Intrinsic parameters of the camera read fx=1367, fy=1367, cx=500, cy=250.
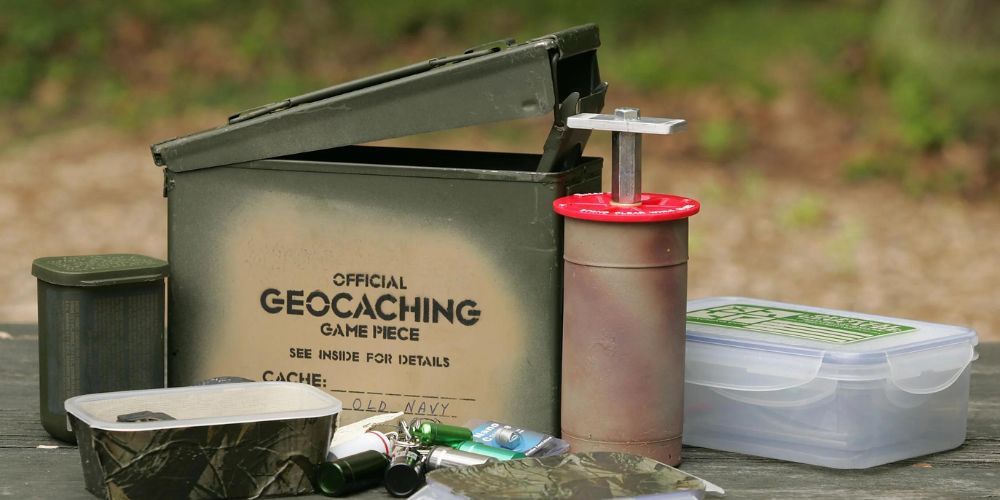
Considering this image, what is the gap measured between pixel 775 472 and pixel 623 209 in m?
0.42

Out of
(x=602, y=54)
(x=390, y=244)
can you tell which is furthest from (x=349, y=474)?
(x=602, y=54)

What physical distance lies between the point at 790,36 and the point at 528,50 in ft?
17.1

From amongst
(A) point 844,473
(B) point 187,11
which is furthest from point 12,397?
(B) point 187,11

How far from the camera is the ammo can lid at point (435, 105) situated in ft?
6.26

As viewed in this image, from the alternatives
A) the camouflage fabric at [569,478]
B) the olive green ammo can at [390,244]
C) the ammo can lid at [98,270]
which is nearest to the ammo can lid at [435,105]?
the olive green ammo can at [390,244]

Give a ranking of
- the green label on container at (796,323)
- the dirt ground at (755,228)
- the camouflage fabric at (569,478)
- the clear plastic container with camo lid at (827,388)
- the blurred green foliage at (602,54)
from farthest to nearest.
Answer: the blurred green foliage at (602,54) → the dirt ground at (755,228) → the green label on container at (796,323) → the clear plastic container with camo lid at (827,388) → the camouflage fabric at (569,478)

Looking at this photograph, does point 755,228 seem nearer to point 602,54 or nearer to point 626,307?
point 602,54

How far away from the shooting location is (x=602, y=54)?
698 cm

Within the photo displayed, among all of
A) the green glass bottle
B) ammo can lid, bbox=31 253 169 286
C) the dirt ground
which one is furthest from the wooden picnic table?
the dirt ground

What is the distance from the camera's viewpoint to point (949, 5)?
5.70 m

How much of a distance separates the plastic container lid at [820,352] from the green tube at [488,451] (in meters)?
0.35

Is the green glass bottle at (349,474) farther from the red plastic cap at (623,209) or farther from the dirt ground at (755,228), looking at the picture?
the dirt ground at (755,228)

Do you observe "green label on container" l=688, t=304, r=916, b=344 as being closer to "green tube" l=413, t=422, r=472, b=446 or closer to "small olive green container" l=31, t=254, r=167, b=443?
"green tube" l=413, t=422, r=472, b=446

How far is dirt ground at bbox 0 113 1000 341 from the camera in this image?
4559 millimetres
